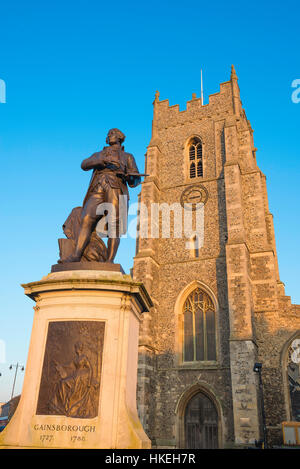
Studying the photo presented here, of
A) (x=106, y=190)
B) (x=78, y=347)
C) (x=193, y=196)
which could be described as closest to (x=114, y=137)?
(x=106, y=190)

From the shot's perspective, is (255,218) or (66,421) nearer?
(66,421)

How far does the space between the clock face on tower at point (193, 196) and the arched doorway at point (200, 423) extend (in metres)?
10.3

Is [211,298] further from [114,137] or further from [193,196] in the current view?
[114,137]

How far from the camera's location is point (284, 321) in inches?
706

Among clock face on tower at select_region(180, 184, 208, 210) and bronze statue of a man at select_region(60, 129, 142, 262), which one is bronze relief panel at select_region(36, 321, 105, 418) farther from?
clock face on tower at select_region(180, 184, 208, 210)

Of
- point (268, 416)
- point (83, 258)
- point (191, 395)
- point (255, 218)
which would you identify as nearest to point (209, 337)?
point (191, 395)

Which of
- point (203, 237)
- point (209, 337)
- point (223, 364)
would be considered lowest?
point (223, 364)

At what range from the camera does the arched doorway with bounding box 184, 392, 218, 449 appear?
1683cm

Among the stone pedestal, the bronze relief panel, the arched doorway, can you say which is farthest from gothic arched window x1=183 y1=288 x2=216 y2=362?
the bronze relief panel

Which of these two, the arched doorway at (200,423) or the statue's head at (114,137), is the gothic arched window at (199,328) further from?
the statue's head at (114,137)

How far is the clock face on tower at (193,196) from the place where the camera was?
21797 millimetres

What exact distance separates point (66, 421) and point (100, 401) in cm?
44

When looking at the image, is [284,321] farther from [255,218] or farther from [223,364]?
[255,218]
